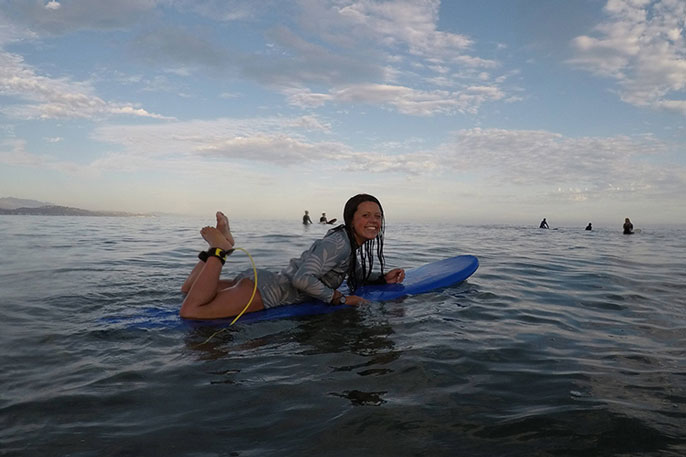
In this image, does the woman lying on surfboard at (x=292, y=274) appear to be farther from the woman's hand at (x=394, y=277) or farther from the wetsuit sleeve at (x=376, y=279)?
the woman's hand at (x=394, y=277)

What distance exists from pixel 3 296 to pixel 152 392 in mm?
4340

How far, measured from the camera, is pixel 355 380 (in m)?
2.94

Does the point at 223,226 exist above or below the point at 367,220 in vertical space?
below

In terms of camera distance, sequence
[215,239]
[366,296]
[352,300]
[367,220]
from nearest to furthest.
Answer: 1. [215,239]
2. [367,220]
3. [352,300]
4. [366,296]

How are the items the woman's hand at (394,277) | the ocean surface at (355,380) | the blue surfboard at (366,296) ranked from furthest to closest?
the woman's hand at (394,277)
the blue surfboard at (366,296)
the ocean surface at (355,380)

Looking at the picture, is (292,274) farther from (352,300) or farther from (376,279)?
(376,279)

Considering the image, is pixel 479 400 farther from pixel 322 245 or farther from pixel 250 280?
pixel 250 280

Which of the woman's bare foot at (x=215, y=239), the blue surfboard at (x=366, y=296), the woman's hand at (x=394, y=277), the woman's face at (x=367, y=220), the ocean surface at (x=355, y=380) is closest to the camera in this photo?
the ocean surface at (x=355, y=380)

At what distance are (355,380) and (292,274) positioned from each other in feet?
6.91

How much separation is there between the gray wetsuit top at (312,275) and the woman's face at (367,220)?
7.6 inches

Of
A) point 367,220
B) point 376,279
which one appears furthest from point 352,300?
point 376,279

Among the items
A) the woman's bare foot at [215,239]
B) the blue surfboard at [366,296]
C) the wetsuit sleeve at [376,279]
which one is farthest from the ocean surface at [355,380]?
the woman's bare foot at [215,239]

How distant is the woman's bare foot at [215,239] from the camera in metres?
4.50

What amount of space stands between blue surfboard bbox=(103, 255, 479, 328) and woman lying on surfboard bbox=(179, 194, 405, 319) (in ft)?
0.42
